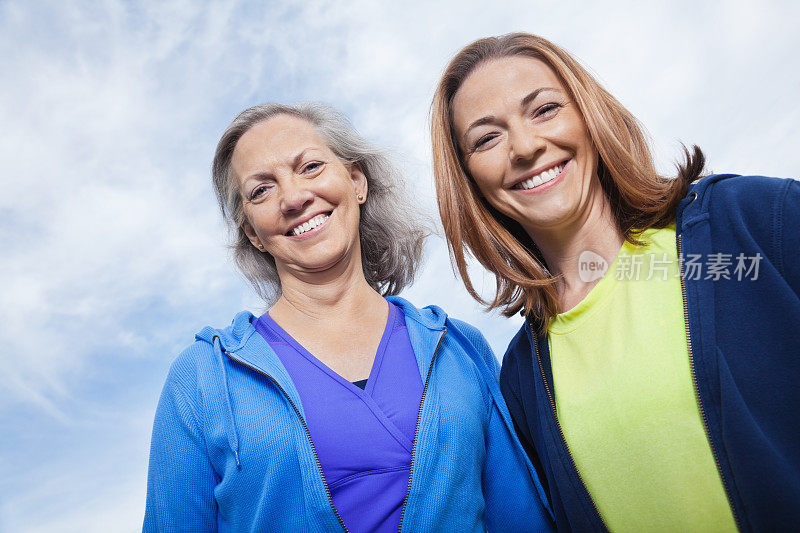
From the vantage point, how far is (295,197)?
2945mm

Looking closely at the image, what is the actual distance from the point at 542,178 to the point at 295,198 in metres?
1.17

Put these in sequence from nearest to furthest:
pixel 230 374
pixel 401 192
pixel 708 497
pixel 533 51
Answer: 1. pixel 708 497
2. pixel 230 374
3. pixel 533 51
4. pixel 401 192

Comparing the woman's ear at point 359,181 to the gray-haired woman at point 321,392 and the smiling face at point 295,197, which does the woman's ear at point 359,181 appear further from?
the smiling face at point 295,197

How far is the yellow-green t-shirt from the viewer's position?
2.13m

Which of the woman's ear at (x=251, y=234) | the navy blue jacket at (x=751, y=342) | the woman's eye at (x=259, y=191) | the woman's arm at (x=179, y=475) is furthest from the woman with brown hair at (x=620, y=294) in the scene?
the woman's arm at (x=179, y=475)

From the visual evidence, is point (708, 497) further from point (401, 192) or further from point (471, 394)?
point (401, 192)

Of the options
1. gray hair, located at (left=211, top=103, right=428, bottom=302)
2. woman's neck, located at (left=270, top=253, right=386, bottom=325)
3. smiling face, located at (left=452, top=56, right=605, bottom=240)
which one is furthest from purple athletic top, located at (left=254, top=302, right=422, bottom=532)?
smiling face, located at (left=452, top=56, right=605, bottom=240)

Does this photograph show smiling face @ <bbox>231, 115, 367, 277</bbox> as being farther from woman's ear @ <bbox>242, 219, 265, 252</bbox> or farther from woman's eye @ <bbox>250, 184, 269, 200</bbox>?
woman's ear @ <bbox>242, 219, 265, 252</bbox>

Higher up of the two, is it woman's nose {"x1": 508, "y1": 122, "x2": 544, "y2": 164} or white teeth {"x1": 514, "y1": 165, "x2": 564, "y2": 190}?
woman's nose {"x1": 508, "y1": 122, "x2": 544, "y2": 164}

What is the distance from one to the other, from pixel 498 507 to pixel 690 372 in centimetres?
122

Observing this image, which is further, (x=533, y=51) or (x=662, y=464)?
(x=533, y=51)

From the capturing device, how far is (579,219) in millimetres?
2744

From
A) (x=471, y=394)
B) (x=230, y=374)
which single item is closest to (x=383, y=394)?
(x=471, y=394)

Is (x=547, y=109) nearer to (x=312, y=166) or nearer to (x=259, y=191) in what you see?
(x=312, y=166)
